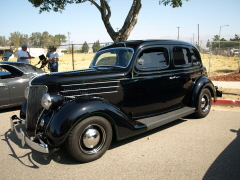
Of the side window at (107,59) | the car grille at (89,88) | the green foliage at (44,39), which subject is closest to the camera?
the car grille at (89,88)

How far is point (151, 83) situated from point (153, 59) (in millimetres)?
551

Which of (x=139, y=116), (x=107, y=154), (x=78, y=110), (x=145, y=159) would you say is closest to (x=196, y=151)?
(x=145, y=159)

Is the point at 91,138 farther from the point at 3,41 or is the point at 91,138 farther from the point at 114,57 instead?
the point at 3,41

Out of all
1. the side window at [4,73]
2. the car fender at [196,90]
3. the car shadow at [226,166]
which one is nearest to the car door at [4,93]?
the side window at [4,73]

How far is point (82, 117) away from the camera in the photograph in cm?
300

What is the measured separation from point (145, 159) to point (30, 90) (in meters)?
2.21

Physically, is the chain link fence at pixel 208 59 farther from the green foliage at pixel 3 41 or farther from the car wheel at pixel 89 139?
the green foliage at pixel 3 41

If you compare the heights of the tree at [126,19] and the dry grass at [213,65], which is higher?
the tree at [126,19]

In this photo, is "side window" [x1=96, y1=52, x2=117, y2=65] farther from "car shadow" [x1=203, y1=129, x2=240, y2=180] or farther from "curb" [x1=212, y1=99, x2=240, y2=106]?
"curb" [x1=212, y1=99, x2=240, y2=106]

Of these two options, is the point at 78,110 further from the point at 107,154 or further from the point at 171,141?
the point at 171,141

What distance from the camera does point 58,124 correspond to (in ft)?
9.50

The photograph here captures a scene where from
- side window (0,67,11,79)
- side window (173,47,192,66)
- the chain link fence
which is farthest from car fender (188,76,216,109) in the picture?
the chain link fence

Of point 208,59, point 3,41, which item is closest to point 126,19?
point 208,59

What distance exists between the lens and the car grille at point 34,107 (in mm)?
3316
